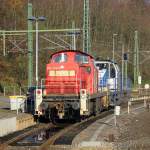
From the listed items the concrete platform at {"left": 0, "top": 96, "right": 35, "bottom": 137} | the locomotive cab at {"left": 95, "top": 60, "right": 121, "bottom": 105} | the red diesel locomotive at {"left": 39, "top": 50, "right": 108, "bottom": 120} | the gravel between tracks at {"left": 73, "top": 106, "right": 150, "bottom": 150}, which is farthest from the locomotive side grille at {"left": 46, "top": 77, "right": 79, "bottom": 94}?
the locomotive cab at {"left": 95, "top": 60, "right": 121, "bottom": 105}

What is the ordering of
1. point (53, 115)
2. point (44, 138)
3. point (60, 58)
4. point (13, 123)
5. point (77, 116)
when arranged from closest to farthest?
point (44, 138) < point (13, 123) < point (53, 115) < point (77, 116) < point (60, 58)

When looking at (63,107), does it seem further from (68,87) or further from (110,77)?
(110,77)

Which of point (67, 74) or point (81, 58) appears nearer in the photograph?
point (67, 74)

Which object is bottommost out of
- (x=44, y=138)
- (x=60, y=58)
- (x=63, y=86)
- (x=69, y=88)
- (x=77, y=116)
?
(x=44, y=138)

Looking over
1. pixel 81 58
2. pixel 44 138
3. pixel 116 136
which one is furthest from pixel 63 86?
pixel 116 136

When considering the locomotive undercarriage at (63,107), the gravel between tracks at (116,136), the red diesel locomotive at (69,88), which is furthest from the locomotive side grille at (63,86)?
the gravel between tracks at (116,136)

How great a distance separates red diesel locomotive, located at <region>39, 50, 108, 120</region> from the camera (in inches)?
1093

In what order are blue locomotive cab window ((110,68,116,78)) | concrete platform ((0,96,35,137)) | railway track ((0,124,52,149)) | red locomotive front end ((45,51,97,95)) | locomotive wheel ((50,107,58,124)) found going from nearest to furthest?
railway track ((0,124,52,149)) < concrete platform ((0,96,35,137)) < locomotive wheel ((50,107,58,124)) < red locomotive front end ((45,51,97,95)) < blue locomotive cab window ((110,68,116,78))

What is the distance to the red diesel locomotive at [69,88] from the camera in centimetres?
2775

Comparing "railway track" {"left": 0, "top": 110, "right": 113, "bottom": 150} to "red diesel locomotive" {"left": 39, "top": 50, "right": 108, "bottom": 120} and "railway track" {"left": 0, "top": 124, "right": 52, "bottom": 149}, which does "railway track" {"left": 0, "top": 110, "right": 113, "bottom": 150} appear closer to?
"railway track" {"left": 0, "top": 124, "right": 52, "bottom": 149}

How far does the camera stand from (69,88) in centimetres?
2881

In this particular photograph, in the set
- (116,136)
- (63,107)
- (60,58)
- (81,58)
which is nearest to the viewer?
(116,136)

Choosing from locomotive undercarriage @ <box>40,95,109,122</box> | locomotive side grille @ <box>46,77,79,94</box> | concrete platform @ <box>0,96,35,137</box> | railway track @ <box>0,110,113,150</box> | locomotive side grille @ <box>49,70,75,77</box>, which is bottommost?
railway track @ <box>0,110,113,150</box>

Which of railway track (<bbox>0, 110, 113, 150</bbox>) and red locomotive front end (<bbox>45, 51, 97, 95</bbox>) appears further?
red locomotive front end (<bbox>45, 51, 97, 95</bbox>)
